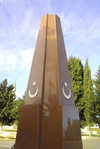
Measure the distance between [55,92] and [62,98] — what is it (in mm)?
369

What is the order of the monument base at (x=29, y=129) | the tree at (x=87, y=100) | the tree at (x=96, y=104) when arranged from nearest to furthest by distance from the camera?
1. the monument base at (x=29, y=129)
2. the tree at (x=96, y=104)
3. the tree at (x=87, y=100)

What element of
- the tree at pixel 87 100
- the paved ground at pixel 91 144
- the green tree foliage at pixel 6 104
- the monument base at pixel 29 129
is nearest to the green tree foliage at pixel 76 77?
the tree at pixel 87 100

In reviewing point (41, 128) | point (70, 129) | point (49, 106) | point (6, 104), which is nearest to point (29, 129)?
point (41, 128)

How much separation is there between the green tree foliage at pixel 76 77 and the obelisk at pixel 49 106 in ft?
32.6

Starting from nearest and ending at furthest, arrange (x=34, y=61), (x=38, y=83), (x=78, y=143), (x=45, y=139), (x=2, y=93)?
(x=45, y=139)
(x=78, y=143)
(x=38, y=83)
(x=34, y=61)
(x=2, y=93)

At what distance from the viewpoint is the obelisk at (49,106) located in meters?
4.93

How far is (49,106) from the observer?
539 cm

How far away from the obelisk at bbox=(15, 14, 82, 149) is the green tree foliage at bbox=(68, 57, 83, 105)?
9925 mm

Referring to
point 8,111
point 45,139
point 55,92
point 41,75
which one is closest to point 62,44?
point 41,75

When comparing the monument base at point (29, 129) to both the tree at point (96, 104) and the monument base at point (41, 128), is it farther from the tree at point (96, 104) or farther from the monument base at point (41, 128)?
the tree at point (96, 104)

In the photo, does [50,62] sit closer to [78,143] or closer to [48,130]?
[48,130]

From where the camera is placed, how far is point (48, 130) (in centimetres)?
498

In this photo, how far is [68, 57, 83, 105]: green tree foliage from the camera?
1633cm

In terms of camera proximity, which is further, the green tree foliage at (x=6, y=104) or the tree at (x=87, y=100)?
the green tree foliage at (x=6, y=104)
